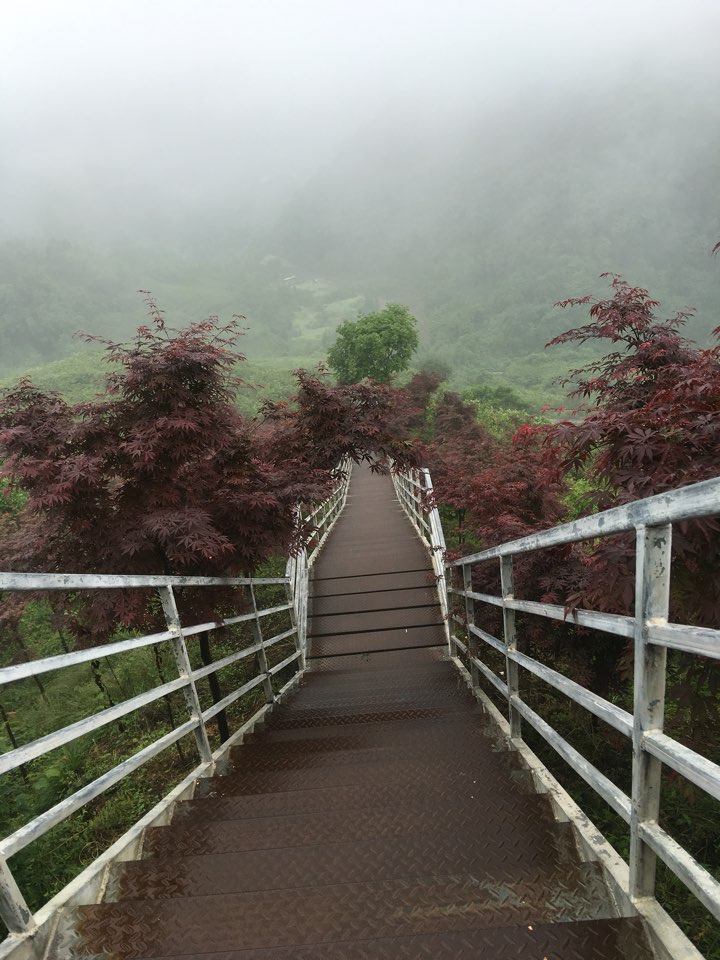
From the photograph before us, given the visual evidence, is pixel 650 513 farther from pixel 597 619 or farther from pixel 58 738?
pixel 58 738

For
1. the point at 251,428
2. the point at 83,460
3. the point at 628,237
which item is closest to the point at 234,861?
the point at 83,460

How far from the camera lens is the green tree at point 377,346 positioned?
38.2 m

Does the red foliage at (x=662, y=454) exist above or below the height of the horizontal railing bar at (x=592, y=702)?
above

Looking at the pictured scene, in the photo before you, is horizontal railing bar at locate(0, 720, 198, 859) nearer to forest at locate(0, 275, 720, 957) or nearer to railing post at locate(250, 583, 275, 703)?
forest at locate(0, 275, 720, 957)

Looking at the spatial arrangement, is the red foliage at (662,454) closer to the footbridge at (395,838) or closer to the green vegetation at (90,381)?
the footbridge at (395,838)

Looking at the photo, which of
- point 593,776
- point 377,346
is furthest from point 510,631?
point 377,346

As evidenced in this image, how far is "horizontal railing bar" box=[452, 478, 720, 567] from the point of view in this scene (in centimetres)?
102

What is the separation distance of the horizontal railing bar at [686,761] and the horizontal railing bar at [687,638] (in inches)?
8.7

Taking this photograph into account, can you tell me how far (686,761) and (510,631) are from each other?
1587mm

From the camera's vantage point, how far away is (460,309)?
12794 cm

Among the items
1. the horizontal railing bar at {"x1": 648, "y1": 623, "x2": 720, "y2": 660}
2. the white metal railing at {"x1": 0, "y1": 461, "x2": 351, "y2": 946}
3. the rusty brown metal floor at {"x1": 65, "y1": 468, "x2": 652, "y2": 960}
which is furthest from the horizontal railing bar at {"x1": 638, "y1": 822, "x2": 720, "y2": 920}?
the white metal railing at {"x1": 0, "y1": 461, "x2": 351, "y2": 946}

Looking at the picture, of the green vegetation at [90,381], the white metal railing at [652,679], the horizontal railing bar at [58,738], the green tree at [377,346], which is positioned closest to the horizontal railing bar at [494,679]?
the white metal railing at [652,679]

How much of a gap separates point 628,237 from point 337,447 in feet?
512

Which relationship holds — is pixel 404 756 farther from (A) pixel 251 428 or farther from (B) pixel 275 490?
(A) pixel 251 428
